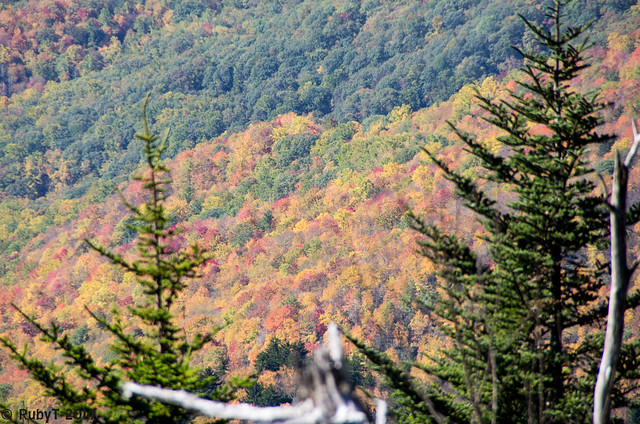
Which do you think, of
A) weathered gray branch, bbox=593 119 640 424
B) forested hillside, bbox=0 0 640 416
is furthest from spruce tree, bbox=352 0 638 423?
forested hillside, bbox=0 0 640 416

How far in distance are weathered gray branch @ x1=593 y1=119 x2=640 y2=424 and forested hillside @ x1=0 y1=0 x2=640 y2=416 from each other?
11263 millimetres

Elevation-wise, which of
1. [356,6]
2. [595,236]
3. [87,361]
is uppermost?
[356,6]

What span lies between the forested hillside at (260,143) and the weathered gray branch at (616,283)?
1126cm

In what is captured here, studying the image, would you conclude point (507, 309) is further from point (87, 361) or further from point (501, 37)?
point (501, 37)

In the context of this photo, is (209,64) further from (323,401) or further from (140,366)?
(323,401)

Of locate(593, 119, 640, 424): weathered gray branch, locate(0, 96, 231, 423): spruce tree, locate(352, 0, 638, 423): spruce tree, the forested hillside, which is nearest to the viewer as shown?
locate(593, 119, 640, 424): weathered gray branch

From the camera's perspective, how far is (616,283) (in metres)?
4.07

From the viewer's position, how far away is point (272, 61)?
112m

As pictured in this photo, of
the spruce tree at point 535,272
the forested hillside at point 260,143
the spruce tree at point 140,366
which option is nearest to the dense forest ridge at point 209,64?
the forested hillside at point 260,143

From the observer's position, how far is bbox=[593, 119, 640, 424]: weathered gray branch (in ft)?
13.0

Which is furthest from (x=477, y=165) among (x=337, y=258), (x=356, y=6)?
(x=356, y=6)

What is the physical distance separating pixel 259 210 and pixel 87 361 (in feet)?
207

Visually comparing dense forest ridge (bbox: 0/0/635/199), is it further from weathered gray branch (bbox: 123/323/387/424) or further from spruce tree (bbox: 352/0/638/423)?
weathered gray branch (bbox: 123/323/387/424)

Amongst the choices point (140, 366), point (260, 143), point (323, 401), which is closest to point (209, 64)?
point (260, 143)
